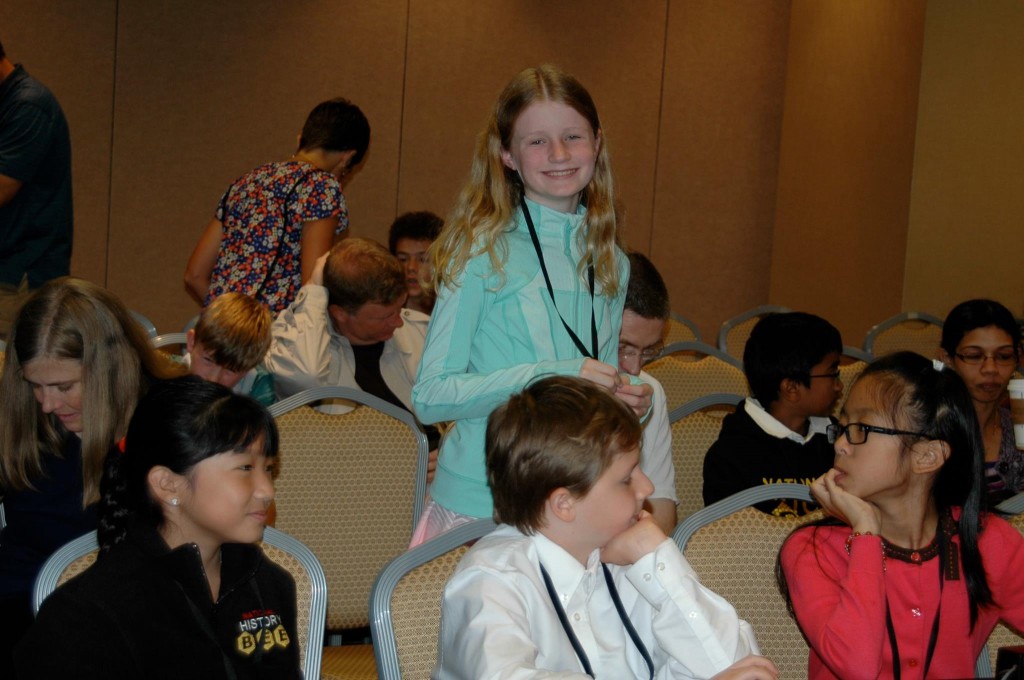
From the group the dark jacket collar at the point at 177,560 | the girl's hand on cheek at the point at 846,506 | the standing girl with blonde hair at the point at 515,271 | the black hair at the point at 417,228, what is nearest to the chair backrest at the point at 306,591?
the dark jacket collar at the point at 177,560

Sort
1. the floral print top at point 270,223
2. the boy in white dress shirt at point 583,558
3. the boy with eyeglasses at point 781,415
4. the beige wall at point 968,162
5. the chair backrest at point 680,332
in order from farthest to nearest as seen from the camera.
A: the beige wall at point 968,162 < the chair backrest at point 680,332 < the floral print top at point 270,223 < the boy with eyeglasses at point 781,415 < the boy in white dress shirt at point 583,558

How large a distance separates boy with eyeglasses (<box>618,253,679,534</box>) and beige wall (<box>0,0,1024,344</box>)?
12.7 ft

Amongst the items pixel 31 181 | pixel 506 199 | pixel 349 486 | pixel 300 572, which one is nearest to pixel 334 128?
pixel 31 181

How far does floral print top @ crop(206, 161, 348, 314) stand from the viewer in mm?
4145

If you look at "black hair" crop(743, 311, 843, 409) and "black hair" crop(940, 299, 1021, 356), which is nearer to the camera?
"black hair" crop(743, 311, 843, 409)

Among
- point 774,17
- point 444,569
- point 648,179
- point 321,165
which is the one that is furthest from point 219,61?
point 444,569

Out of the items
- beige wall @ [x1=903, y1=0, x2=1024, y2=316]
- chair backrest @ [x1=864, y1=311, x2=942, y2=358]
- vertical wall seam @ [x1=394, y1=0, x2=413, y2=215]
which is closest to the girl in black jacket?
chair backrest @ [x1=864, y1=311, x2=942, y2=358]

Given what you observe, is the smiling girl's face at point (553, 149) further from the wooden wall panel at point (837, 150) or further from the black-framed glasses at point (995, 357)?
the wooden wall panel at point (837, 150)

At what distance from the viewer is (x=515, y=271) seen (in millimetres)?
2090

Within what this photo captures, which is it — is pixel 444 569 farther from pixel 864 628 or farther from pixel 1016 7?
pixel 1016 7

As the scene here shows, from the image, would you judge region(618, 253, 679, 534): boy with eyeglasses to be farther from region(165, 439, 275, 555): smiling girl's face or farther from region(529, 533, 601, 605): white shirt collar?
region(165, 439, 275, 555): smiling girl's face

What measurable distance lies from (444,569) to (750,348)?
1632 millimetres

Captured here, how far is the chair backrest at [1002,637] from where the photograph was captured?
213cm

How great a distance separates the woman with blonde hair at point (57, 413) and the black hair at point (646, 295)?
1.13m
